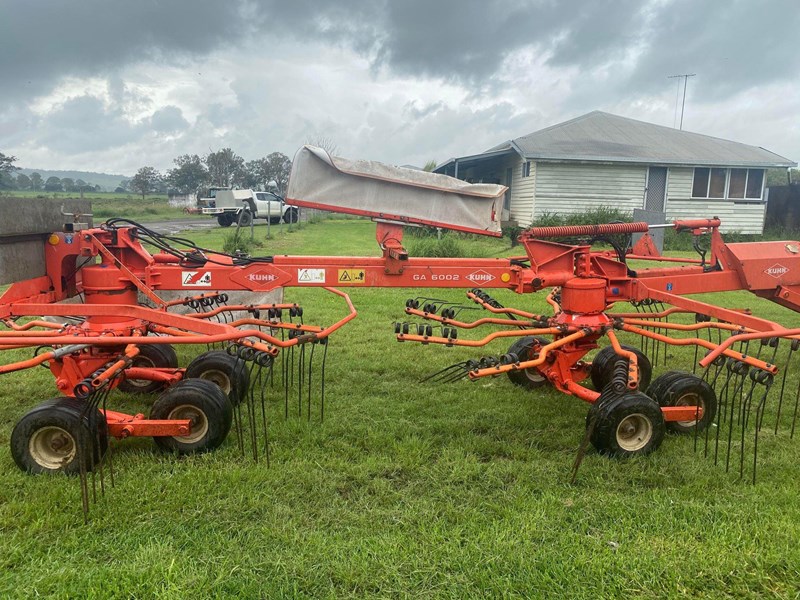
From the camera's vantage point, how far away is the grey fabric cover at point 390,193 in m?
4.16

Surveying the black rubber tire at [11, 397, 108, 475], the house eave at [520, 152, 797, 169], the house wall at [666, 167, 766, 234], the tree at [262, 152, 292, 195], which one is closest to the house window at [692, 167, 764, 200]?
the house wall at [666, 167, 766, 234]

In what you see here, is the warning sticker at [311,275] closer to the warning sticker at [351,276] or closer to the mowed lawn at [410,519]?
the warning sticker at [351,276]

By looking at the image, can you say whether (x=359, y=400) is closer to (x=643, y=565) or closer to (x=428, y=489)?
(x=428, y=489)

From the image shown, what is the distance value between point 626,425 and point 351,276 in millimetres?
2345

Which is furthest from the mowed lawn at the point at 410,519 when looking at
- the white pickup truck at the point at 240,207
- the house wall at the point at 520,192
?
the white pickup truck at the point at 240,207

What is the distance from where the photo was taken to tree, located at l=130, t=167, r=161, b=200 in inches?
2372

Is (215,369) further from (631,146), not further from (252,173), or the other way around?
(252,173)

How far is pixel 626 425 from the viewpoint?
4113 millimetres

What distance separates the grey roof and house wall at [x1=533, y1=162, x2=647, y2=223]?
1.77 feet

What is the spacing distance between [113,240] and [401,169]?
230 cm

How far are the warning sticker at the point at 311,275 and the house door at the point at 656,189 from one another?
18.3 m

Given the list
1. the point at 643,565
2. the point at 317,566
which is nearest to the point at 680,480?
the point at 643,565

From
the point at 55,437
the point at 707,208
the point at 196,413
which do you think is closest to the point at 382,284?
the point at 196,413

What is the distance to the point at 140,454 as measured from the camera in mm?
3945
